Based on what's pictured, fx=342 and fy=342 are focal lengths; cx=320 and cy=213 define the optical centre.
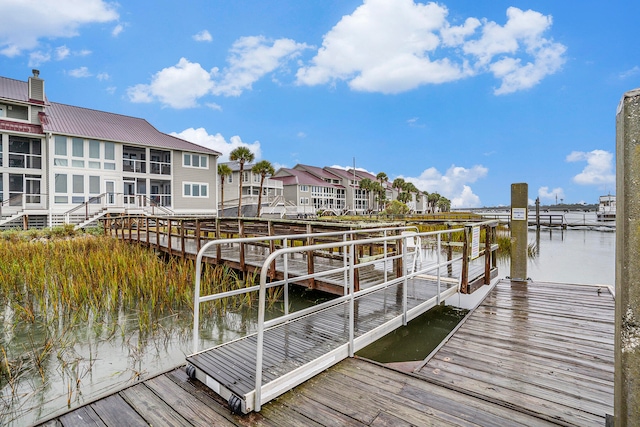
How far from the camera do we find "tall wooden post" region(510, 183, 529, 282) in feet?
25.5

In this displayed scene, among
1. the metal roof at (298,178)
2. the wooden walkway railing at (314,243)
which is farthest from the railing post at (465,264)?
the metal roof at (298,178)

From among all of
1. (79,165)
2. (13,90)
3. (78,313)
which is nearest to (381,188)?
(79,165)

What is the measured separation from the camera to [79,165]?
76.5 ft

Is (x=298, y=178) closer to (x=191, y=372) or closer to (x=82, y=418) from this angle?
(x=191, y=372)

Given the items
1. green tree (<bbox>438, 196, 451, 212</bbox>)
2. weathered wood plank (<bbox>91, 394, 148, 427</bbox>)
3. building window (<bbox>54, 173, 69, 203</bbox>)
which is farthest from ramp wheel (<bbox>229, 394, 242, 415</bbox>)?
green tree (<bbox>438, 196, 451, 212</bbox>)

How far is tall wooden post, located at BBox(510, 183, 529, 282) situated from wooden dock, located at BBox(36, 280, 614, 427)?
12.0ft

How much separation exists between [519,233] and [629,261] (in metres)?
7.04

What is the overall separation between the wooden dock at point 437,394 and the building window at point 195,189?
89.5 feet

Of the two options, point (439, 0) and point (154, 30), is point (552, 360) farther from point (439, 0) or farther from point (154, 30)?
Result: point (154, 30)

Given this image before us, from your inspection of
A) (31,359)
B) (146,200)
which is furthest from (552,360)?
(146,200)

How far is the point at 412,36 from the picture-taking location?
18.5 metres

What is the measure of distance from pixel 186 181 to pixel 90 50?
62.0 feet

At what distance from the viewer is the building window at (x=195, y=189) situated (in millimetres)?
28547

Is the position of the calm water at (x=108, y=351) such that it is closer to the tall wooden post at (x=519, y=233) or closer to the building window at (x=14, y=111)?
the tall wooden post at (x=519, y=233)
